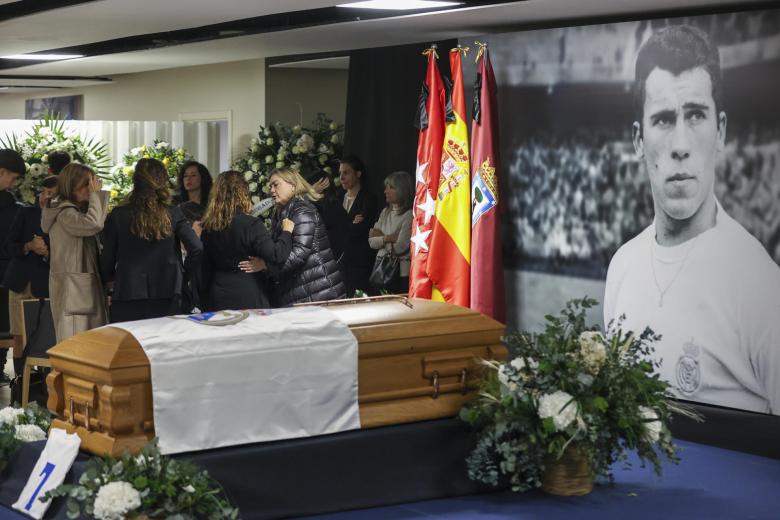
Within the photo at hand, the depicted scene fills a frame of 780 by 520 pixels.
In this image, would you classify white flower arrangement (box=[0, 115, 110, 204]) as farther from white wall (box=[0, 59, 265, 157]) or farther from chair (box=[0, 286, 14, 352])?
white wall (box=[0, 59, 265, 157])

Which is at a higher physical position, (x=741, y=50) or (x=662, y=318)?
(x=741, y=50)

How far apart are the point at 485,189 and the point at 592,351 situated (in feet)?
9.49

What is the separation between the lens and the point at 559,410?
4.60 metres

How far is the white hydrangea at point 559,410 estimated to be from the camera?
460 centimetres

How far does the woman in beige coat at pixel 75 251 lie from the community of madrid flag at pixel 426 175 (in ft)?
6.47

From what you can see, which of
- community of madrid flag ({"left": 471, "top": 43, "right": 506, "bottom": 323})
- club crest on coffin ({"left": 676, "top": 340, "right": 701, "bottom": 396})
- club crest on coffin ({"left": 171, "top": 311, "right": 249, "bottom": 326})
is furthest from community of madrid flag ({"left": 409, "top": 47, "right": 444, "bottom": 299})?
club crest on coffin ({"left": 171, "top": 311, "right": 249, "bottom": 326})

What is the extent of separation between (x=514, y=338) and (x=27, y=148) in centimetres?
513

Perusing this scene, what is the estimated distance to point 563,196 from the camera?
24.0 feet

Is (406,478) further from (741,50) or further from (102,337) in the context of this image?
(741,50)

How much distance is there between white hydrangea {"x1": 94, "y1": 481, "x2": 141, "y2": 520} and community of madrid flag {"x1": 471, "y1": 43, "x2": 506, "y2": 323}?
3.99 meters

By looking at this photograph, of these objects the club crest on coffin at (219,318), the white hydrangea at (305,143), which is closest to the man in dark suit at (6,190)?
the white hydrangea at (305,143)

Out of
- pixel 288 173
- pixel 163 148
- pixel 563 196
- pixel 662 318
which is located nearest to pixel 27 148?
pixel 163 148

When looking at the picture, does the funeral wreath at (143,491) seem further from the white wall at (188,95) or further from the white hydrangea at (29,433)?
the white wall at (188,95)

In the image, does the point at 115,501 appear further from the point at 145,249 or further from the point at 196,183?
the point at 196,183
